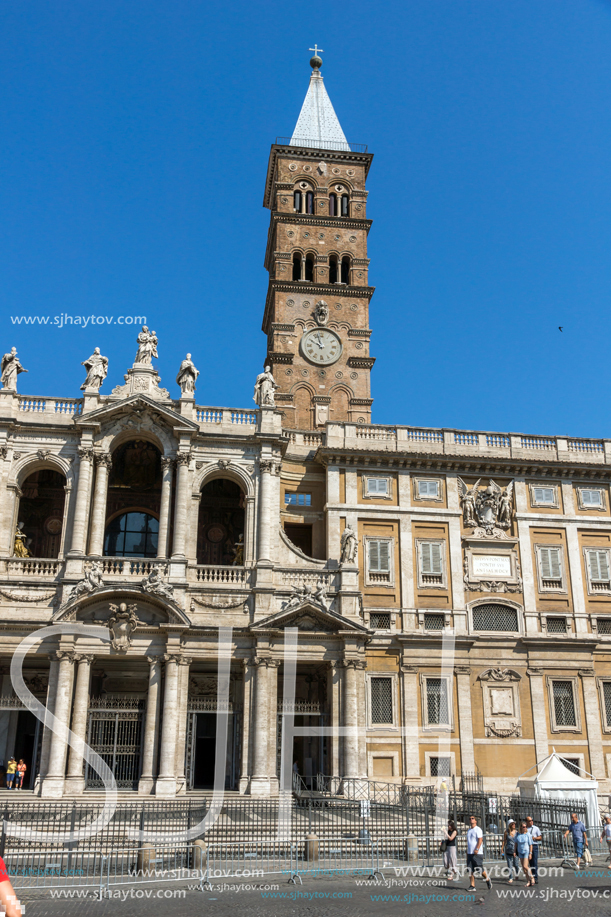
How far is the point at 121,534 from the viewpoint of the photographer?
3991 centimetres

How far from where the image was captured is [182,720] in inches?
1297

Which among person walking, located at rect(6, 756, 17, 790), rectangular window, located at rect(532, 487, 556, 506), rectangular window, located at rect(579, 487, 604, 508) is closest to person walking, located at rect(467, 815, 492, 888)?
person walking, located at rect(6, 756, 17, 790)

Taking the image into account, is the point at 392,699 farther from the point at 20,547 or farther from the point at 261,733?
the point at 20,547

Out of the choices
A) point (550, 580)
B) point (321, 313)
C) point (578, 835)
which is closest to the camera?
point (578, 835)

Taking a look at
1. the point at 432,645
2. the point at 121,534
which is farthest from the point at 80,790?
the point at 432,645

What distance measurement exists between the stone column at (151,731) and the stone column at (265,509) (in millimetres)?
6156

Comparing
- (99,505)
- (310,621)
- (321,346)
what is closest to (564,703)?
(310,621)

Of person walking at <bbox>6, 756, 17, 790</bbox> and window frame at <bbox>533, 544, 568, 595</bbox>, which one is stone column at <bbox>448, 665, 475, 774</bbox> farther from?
person walking at <bbox>6, 756, 17, 790</bbox>

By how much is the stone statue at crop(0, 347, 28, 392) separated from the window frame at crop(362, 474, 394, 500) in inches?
638

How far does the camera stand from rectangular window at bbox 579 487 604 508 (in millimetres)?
40656

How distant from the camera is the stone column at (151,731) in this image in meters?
32.0

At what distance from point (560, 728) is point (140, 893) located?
931 inches

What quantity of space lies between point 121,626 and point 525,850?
1800cm

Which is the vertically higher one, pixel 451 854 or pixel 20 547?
pixel 20 547
